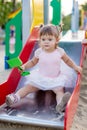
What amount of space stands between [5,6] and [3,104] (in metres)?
Answer: 8.88

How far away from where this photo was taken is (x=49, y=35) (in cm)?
239

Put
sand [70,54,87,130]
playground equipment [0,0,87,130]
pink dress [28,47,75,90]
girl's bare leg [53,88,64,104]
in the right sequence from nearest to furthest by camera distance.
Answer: playground equipment [0,0,87,130] → sand [70,54,87,130] → girl's bare leg [53,88,64,104] → pink dress [28,47,75,90]

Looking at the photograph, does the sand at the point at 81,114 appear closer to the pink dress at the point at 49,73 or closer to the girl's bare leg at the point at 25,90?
the pink dress at the point at 49,73

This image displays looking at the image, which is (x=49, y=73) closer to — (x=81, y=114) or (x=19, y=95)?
(x=19, y=95)

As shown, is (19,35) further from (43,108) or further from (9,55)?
(43,108)

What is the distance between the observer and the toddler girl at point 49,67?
2368 mm

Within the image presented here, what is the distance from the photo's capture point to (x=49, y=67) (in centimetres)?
247

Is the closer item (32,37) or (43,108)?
(43,108)

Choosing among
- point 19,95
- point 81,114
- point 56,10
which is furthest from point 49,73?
point 56,10

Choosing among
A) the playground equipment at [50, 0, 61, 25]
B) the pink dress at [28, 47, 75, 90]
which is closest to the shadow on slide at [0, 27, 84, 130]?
the pink dress at [28, 47, 75, 90]

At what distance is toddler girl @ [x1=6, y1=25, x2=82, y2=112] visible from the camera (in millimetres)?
2368

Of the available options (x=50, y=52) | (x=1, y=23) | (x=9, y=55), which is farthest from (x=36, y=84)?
(x=1, y=23)

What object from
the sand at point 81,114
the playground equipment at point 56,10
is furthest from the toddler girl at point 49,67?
the playground equipment at point 56,10

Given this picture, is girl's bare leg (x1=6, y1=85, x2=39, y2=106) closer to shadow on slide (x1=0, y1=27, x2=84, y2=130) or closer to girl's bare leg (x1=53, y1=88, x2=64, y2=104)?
shadow on slide (x1=0, y1=27, x2=84, y2=130)
